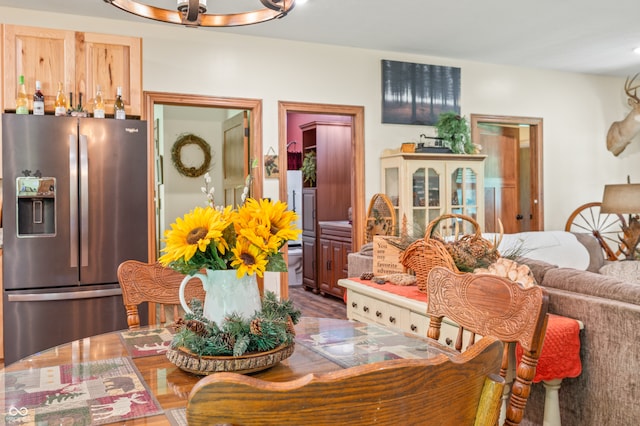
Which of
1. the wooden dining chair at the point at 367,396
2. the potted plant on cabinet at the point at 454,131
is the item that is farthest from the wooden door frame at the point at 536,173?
the wooden dining chair at the point at 367,396

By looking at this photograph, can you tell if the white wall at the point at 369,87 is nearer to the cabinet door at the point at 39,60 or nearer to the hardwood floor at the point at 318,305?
the cabinet door at the point at 39,60

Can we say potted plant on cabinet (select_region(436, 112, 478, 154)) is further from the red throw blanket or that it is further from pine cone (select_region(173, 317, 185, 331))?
pine cone (select_region(173, 317, 185, 331))

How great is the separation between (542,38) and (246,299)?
470 cm

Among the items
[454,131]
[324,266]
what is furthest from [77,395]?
[324,266]

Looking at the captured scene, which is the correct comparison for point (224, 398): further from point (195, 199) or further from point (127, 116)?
point (195, 199)

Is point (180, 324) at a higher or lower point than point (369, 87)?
lower

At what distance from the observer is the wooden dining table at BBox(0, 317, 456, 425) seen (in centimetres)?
108

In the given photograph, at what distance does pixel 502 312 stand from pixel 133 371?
3.17 feet

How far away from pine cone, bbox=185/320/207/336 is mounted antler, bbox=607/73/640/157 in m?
6.43

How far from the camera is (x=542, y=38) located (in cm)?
500

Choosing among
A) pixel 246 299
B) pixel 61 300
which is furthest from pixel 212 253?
pixel 61 300

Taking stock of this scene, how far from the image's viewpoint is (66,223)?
3.51 metres

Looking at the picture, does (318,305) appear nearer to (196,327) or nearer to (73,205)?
(73,205)

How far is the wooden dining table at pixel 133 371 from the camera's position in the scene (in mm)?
1078
